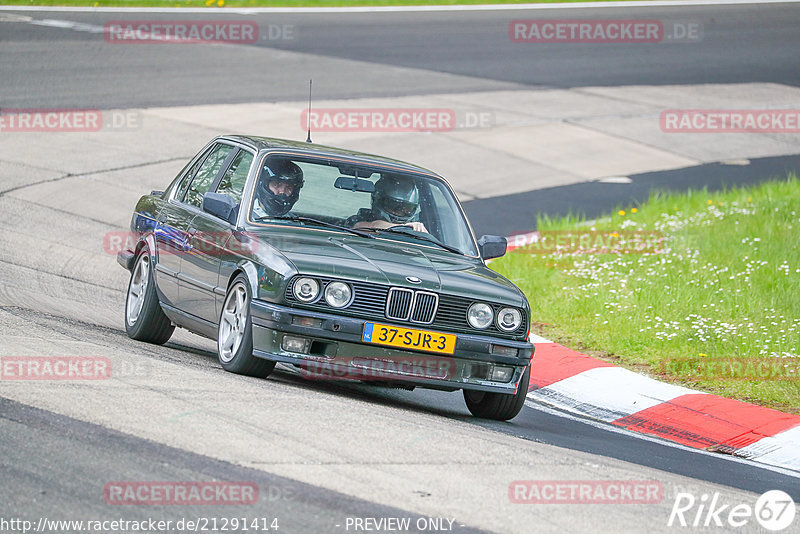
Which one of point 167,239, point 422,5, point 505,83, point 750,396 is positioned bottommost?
point 750,396

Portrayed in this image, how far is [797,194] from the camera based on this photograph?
16.3 metres

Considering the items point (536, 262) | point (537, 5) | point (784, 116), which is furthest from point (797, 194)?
point (537, 5)

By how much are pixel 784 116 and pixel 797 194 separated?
289 inches

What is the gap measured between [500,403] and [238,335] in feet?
5.68

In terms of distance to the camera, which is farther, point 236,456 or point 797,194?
point 797,194

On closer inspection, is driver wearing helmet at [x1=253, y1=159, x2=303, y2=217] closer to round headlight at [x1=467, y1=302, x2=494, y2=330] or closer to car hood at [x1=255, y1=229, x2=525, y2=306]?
car hood at [x1=255, y1=229, x2=525, y2=306]

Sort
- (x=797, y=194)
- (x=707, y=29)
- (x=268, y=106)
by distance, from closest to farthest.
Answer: (x=797, y=194) → (x=268, y=106) → (x=707, y=29)

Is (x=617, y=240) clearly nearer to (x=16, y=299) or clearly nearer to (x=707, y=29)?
(x=16, y=299)

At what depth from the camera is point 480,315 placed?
7.76 m

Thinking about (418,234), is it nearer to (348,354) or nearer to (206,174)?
(348,354)

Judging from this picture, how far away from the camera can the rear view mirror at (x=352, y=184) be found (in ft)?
28.2

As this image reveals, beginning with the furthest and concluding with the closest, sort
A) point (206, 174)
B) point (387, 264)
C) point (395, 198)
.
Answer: point (206, 174), point (395, 198), point (387, 264)

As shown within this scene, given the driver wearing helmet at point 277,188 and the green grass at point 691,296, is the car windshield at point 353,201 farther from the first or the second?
the green grass at point 691,296

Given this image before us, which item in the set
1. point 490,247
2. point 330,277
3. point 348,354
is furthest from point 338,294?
point 490,247
